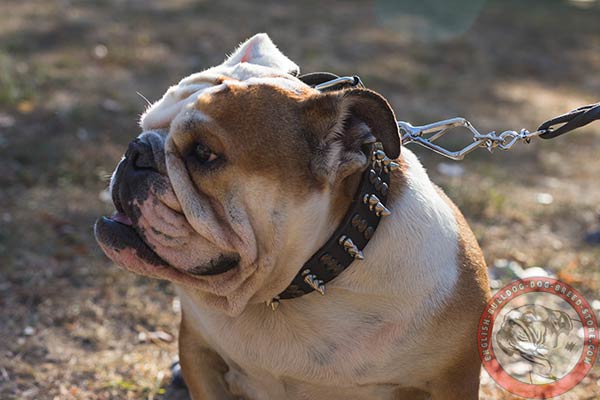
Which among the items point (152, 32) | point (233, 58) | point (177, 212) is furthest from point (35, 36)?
point (177, 212)

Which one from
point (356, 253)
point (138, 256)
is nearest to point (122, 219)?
point (138, 256)

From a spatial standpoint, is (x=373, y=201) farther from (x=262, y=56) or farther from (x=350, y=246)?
(x=262, y=56)

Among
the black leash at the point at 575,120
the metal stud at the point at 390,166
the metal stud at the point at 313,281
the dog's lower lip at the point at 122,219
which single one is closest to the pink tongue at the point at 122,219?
the dog's lower lip at the point at 122,219

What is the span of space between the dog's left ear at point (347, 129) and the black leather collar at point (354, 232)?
7cm

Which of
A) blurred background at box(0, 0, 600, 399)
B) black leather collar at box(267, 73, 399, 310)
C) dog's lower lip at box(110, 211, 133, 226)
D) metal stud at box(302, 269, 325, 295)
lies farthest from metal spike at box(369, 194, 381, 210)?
blurred background at box(0, 0, 600, 399)

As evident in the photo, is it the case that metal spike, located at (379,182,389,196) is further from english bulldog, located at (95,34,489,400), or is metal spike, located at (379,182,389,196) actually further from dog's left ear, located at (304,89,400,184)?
dog's left ear, located at (304,89,400,184)

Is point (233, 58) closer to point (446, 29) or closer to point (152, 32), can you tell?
point (152, 32)

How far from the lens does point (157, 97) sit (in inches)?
258

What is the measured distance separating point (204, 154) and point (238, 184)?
0.14 meters

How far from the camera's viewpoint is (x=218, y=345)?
2660mm

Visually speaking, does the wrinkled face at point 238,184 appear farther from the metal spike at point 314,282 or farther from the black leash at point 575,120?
the black leash at point 575,120

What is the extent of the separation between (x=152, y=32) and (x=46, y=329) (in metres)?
5.31

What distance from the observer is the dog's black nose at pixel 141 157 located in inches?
91.2

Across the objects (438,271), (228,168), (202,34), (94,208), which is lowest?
(202,34)
